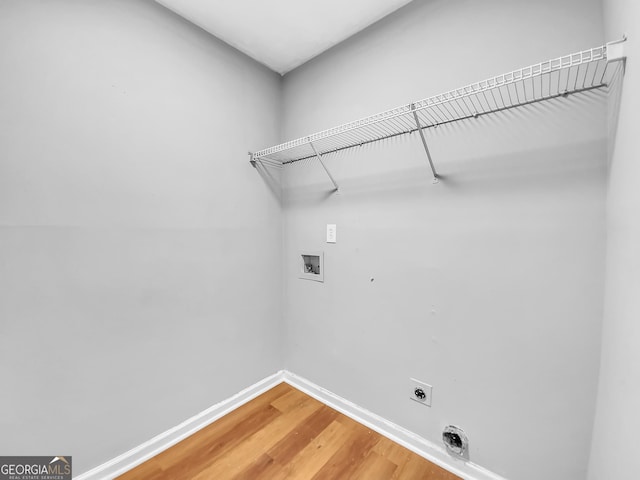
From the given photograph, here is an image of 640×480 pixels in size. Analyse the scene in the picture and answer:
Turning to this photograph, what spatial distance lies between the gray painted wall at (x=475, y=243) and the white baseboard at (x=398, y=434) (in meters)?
0.05

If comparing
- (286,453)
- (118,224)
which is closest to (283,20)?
(118,224)

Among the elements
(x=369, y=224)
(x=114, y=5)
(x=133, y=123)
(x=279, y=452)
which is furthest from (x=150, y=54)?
(x=279, y=452)

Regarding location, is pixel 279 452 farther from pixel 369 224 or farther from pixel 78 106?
pixel 78 106

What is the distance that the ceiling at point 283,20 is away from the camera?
1.37 m

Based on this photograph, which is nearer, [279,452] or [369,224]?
[279,452]

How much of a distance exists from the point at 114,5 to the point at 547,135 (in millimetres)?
2016

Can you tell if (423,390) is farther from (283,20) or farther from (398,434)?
(283,20)

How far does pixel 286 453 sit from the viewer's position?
4.47ft

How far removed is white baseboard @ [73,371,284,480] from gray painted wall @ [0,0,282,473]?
4 centimetres

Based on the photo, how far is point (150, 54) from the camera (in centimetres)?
135

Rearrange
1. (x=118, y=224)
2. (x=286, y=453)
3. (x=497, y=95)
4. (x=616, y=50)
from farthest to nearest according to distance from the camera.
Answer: (x=286, y=453) < (x=118, y=224) < (x=497, y=95) < (x=616, y=50)

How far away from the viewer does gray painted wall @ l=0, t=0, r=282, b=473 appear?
103 centimetres

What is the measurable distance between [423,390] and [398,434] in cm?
32

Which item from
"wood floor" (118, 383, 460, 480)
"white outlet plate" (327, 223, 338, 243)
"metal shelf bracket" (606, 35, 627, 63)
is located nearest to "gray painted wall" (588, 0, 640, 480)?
"metal shelf bracket" (606, 35, 627, 63)
